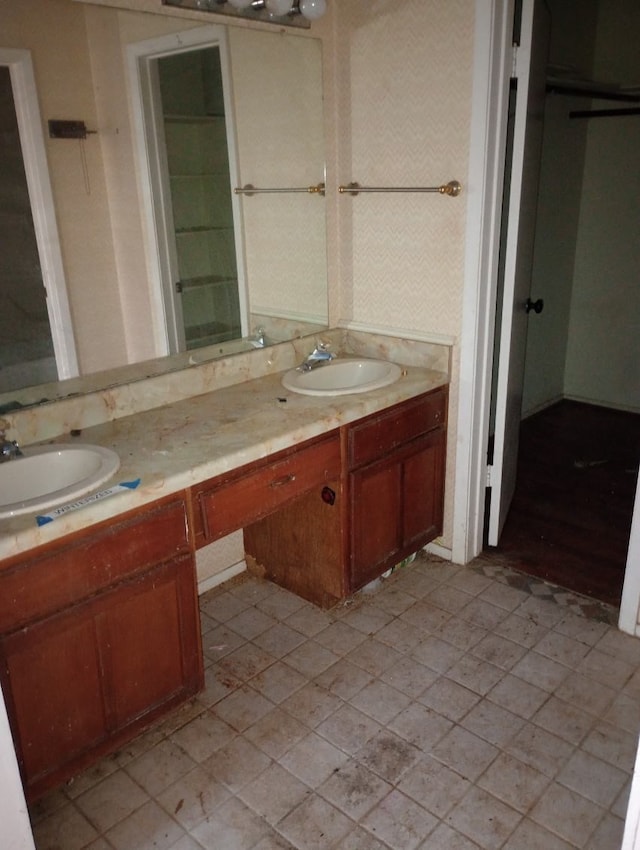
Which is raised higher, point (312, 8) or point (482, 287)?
point (312, 8)

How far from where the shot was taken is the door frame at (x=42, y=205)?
179cm

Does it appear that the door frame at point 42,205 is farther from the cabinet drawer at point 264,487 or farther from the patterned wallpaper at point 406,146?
the patterned wallpaper at point 406,146

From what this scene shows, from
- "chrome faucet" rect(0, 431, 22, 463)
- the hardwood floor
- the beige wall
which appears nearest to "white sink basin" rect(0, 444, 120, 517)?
"chrome faucet" rect(0, 431, 22, 463)

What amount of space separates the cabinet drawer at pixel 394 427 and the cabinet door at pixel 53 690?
980mm

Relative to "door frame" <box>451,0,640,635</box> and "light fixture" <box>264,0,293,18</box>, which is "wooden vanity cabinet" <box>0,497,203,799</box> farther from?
"light fixture" <box>264,0,293,18</box>

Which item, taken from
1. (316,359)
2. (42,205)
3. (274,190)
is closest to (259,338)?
(316,359)

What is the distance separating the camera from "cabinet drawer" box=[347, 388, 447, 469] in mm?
2271

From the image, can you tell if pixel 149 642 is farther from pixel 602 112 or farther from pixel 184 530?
pixel 602 112

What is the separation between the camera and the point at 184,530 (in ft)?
5.88

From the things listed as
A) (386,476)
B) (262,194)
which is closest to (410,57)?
(262,194)

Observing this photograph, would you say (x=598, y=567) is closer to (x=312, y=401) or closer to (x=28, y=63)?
(x=312, y=401)

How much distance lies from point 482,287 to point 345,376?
58 cm

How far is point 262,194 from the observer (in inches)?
98.7

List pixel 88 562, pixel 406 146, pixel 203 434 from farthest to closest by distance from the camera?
pixel 406 146 → pixel 203 434 → pixel 88 562
